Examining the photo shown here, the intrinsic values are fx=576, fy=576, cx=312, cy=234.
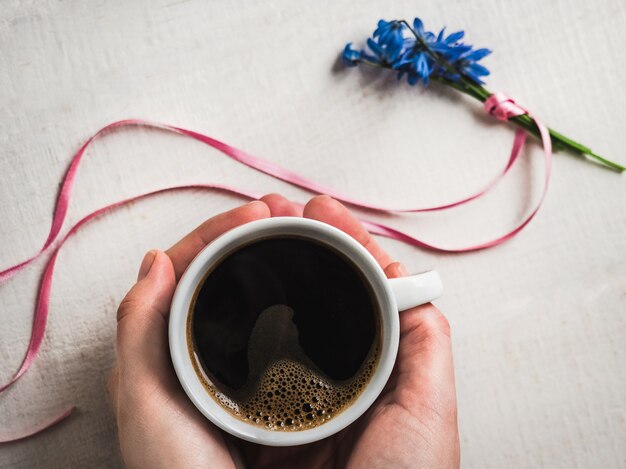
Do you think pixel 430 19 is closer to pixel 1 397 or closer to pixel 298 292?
pixel 298 292

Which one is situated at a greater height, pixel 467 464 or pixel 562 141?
pixel 562 141

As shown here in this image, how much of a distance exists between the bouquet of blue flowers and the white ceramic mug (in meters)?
0.35

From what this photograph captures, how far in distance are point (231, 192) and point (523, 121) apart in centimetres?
44

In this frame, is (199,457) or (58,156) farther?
(58,156)

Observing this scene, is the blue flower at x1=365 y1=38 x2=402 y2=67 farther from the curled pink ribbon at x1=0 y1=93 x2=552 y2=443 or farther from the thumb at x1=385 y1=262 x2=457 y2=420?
the thumb at x1=385 y1=262 x2=457 y2=420

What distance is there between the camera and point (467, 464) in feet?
2.71

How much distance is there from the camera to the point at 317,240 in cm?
61

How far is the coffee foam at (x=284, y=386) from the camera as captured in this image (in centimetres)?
63

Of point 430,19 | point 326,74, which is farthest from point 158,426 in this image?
point 430,19

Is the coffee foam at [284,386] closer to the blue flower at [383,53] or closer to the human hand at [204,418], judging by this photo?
the human hand at [204,418]

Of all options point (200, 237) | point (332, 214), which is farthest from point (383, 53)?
point (200, 237)

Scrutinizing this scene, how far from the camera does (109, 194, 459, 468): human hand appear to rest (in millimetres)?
616

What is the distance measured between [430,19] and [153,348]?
61 cm

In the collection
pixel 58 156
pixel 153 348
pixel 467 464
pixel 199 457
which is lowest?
pixel 467 464
